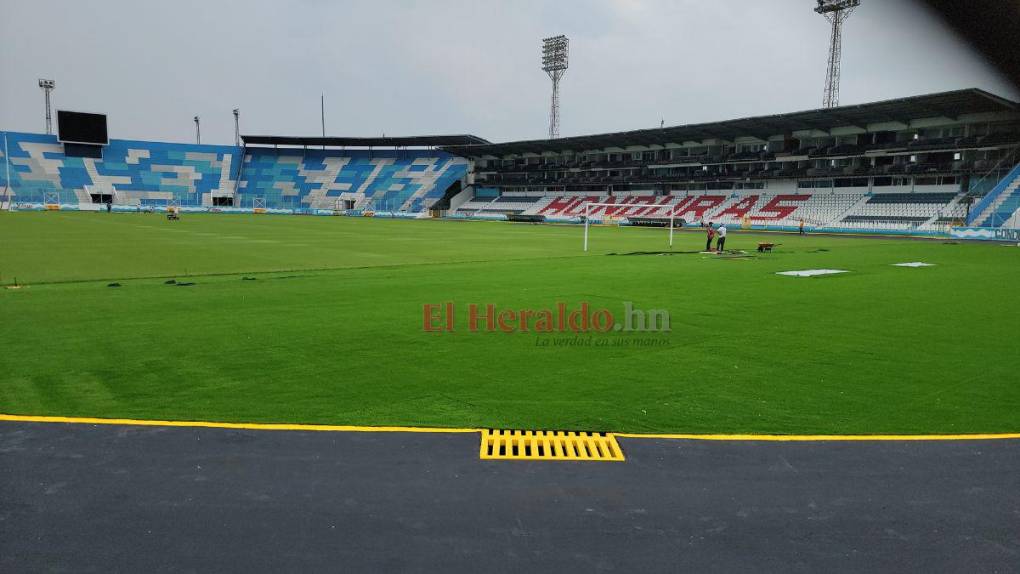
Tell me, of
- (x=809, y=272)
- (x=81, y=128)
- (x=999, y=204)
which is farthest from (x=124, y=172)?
(x=999, y=204)

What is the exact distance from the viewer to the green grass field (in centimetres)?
543

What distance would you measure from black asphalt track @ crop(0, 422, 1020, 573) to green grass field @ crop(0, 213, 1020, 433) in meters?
0.63

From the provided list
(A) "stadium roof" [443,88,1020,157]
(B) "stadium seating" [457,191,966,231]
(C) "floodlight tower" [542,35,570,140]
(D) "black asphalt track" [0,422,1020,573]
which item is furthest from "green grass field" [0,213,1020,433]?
(C) "floodlight tower" [542,35,570,140]

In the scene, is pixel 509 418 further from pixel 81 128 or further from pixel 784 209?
pixel 81 128

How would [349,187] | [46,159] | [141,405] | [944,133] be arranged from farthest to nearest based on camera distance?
[349,187]
[46,159]
[944,133]
[141,405]

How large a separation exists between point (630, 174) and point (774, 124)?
20131mm

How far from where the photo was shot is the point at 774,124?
2372 inches

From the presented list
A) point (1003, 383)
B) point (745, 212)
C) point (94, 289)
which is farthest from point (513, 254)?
point (745, 212)

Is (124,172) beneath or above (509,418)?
above

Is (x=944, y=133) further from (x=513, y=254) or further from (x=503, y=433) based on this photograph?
(x=503, y=433)


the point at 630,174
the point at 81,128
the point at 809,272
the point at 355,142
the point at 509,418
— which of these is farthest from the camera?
the point at 355,142

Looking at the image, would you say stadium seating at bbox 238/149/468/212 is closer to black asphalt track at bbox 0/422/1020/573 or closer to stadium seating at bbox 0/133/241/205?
stadium seating at bbox 0/133/241/205

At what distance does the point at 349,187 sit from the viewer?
93.1 meters

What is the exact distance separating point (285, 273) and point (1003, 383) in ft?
49.8
